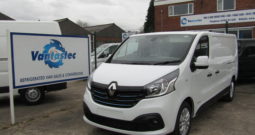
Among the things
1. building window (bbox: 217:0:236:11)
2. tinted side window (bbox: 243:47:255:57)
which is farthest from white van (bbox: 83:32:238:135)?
building window (bbox: 217:0:236:11)

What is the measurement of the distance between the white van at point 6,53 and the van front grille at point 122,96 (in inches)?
132

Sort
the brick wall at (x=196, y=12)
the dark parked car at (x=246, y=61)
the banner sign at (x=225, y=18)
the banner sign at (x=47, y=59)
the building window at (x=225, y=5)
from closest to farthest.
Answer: the banner sign at (x=47, y=59) < the dark parked car at (x=246, y=61) < the banner sign at (x=225, y=18) < the brick wall at (x=196, y=12) < the building window at (x=225, y=5)

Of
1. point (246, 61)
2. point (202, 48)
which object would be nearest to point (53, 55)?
point (202, 48)

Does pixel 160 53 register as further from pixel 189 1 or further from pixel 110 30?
pixel 110 30

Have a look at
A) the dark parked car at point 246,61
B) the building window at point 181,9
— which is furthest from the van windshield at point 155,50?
the building window at point 181,9

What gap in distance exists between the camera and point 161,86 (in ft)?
10.8

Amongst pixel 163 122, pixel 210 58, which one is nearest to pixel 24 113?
pixel 163 122

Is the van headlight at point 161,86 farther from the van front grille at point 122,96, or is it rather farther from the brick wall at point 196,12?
the brick wall at point 196,12

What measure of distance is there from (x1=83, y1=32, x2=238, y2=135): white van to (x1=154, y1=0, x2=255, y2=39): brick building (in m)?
7.96

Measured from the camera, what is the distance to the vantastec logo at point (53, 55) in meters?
5.45

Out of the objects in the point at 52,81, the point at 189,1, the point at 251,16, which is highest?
the point at 189,1

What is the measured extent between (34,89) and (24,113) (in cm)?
93

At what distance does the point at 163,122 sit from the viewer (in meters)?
3.26

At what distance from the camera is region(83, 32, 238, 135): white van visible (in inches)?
128
